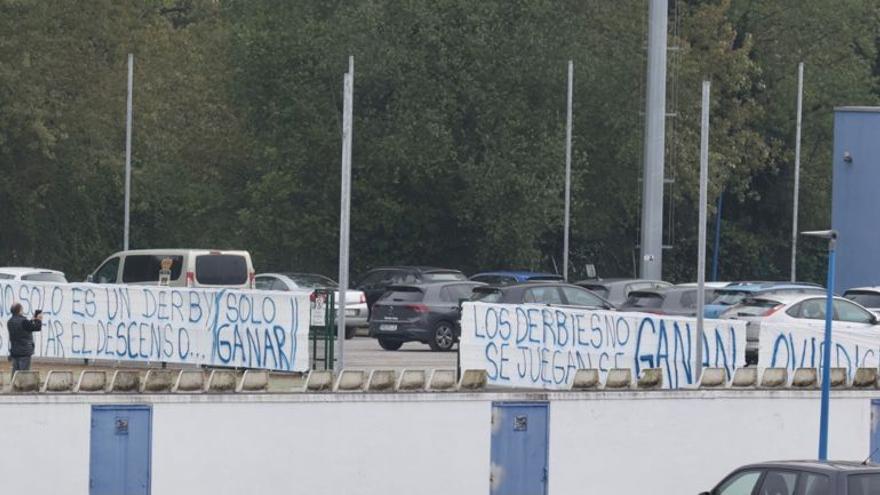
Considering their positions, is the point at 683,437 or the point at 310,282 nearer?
the point at 683,437

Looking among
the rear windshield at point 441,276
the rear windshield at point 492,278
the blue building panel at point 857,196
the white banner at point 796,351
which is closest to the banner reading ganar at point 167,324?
the white banner at point 796,351

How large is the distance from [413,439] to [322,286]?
86.2 ft

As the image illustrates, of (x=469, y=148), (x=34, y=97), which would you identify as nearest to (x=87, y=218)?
(x=34, y=97)

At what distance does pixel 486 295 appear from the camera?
121 feet

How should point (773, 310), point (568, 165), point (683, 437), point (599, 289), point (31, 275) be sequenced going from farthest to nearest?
point (568, 165)
point (599, 289)
point (31, 275)
point (773, 310)
point (683, 437)

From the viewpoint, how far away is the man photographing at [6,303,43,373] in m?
27.5

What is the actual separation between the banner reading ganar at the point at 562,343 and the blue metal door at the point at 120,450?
32.5 ft

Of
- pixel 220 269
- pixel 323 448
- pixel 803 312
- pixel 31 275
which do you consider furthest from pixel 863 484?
pixel 31 275

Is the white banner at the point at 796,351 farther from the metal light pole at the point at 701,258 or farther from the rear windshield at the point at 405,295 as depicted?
the rear windshield at the point at 405,295

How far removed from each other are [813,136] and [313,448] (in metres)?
48.3

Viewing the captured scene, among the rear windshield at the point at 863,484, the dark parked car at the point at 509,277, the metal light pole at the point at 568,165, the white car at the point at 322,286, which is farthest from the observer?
the metal light pole at the point at 568,165

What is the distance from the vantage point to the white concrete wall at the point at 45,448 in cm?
1741

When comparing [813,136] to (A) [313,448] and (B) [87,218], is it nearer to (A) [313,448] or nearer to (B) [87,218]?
(B) [87,218]

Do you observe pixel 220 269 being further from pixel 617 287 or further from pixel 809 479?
pixel 809 479
